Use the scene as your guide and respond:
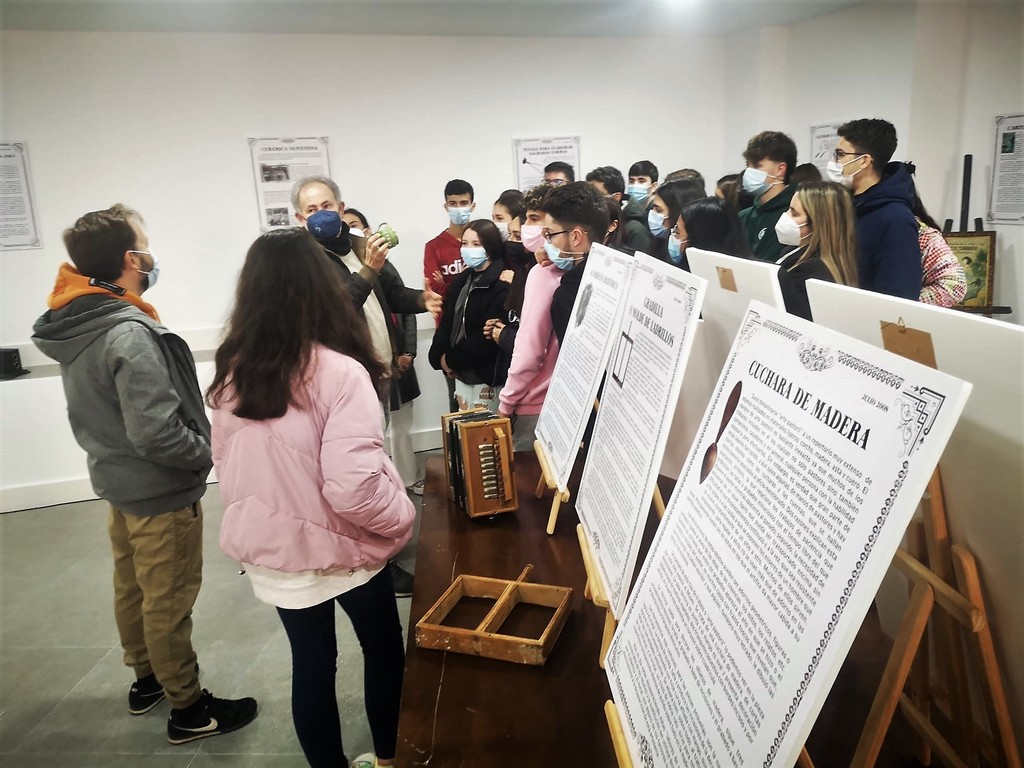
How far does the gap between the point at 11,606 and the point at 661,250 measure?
329 cm

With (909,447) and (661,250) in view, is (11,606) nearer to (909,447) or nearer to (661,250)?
(661,250)

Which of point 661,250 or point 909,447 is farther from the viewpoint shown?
point 661,250

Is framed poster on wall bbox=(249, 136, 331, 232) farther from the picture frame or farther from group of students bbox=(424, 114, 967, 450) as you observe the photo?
the picture frame

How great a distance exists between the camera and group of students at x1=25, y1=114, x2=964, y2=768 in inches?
55.7

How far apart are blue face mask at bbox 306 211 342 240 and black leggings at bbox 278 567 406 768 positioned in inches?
52.6

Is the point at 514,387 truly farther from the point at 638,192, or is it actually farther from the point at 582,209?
the point at 638,192

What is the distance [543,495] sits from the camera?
1844 mm

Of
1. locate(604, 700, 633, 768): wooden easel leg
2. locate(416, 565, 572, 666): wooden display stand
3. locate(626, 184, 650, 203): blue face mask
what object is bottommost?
locate(416, 565, 572, 666): wooden display stand

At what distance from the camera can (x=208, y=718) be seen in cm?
Answer: 211

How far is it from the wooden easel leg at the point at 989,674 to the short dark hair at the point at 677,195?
239 cm

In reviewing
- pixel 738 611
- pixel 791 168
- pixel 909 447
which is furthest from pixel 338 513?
pixel 791 168

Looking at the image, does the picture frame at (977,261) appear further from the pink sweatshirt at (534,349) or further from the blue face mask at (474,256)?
the pink sweatshirt at (534,349)

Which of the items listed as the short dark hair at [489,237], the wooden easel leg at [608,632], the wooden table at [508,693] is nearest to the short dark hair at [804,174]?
the short dark hair at [489,237]

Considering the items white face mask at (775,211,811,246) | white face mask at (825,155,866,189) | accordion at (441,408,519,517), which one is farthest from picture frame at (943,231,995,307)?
accordion at (441,408,519,517)
